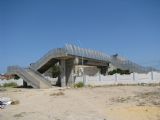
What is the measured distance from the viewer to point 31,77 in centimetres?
4400

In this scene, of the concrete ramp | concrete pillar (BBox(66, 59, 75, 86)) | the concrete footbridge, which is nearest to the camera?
the concrete ramp

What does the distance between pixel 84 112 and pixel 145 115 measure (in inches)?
138

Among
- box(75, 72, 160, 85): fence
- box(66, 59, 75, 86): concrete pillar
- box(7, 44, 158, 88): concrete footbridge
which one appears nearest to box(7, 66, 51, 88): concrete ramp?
box(7, 44, 158, 88): concrete footbridge

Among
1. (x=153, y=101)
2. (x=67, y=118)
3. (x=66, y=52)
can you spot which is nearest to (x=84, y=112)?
(x=67, y=118)

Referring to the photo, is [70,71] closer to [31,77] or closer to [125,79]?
[31,77]

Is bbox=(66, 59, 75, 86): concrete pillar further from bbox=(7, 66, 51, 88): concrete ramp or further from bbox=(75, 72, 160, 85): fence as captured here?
bbox=(7, 66, 51, 88): concrete ramp

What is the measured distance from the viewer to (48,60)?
4588cm

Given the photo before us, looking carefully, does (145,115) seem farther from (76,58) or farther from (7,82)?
(7,82)

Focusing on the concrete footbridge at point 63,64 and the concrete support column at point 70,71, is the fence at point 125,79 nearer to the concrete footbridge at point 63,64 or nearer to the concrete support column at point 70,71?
the concrete support column at point 70,71

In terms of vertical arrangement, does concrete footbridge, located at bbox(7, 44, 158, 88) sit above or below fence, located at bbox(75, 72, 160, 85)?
above

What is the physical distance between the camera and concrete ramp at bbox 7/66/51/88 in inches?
1675

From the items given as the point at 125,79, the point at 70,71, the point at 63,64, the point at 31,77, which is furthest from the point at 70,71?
the point at 125,79

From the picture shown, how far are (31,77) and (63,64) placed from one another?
227 inches

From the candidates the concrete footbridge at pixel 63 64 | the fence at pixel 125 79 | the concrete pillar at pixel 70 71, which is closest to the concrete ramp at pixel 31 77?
the concrete footbridge at pixel 63 64
